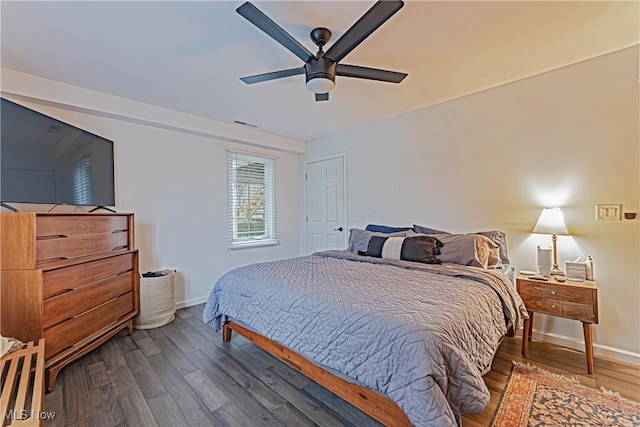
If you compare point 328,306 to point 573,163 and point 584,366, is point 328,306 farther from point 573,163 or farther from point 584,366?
point 573,163

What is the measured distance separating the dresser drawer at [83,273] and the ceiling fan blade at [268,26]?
2.09 metres

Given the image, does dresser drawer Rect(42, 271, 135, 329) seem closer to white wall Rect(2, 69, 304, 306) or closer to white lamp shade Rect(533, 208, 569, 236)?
white wall Rect(2, 69, 304, 306)

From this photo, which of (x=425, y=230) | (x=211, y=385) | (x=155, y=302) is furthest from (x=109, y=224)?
(x=425, y=230)

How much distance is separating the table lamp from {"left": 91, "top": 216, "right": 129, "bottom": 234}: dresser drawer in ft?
12.4

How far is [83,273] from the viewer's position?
2.21 meters

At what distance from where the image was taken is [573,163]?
242 centimetres

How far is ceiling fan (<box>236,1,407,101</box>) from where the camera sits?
1.42 meters

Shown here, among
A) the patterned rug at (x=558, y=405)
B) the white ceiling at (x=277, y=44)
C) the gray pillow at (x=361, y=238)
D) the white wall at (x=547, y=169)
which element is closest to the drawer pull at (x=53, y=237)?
the white ceiling at (x=277, y=44)

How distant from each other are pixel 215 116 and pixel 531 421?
4003 millimetres

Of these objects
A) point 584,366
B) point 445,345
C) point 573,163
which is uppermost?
point 573,163

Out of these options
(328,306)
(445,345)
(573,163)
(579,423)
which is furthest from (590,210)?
(328,306)

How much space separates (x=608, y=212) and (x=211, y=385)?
3.31 m

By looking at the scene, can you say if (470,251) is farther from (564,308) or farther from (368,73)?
(368,73)

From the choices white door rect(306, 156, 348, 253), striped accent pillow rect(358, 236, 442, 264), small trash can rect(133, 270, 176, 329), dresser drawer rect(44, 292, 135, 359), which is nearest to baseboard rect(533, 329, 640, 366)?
striped accent pillow rect(358, 236, 442, 264)
